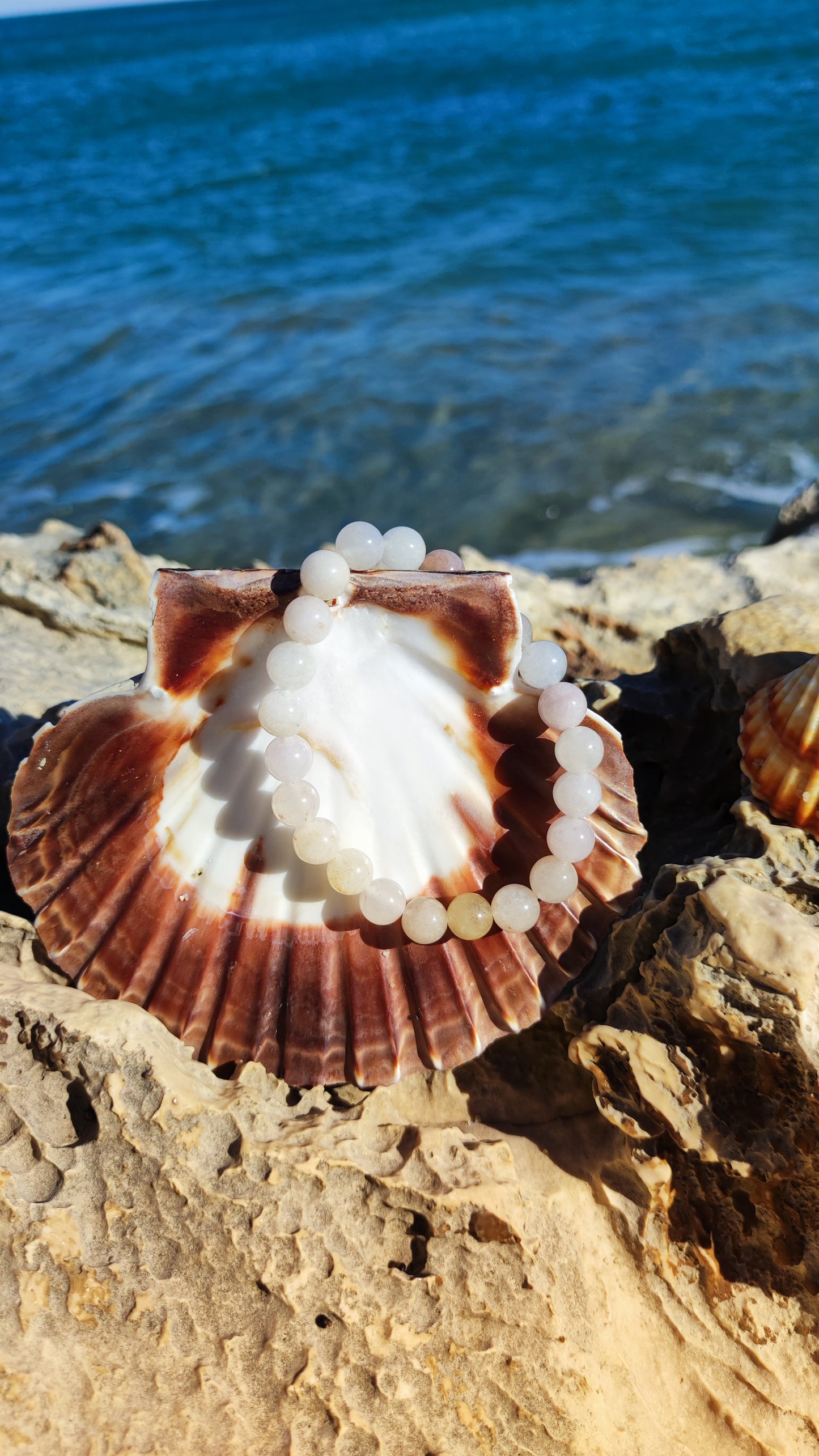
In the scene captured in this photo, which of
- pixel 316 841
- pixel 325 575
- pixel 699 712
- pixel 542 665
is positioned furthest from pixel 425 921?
pixel 699 712

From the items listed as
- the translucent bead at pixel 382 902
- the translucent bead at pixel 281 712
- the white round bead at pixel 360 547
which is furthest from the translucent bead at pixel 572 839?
the white round bead at pixel 360 547

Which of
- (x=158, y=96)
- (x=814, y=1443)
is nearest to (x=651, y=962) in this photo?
(x=814, y=1443)

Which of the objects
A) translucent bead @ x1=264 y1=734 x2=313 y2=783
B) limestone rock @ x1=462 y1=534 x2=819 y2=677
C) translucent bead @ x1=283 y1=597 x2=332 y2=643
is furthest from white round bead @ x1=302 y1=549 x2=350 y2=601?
limestone rock @ x1=462 y1=534 x2=819 y2=677

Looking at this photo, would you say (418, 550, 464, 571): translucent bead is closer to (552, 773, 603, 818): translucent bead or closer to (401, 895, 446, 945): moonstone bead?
(552, 773, 603, 818): translucent bead

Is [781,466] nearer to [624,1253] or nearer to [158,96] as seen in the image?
[624,1253]

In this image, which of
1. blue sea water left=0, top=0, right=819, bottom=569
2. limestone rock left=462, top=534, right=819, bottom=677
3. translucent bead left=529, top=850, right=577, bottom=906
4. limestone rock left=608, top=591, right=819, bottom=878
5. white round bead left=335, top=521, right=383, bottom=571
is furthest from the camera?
blue sea water left=0, top=0, right=819, bottom=569

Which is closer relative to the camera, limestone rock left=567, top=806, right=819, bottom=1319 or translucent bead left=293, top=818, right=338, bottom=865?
limestone rock left=567, top=806, right=819, bottom=1319
